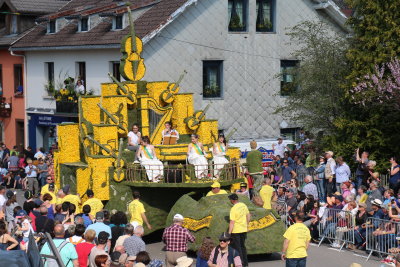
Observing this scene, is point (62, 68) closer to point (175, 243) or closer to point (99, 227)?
point (99, 227)

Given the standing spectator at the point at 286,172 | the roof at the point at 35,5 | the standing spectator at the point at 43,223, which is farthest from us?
the roof at the point at 35,5

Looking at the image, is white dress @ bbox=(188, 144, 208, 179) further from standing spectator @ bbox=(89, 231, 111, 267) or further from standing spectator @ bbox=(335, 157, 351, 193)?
standing spectator @ bbox=(89, 231, 111, 267)

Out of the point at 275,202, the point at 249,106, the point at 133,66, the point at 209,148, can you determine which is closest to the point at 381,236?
the point at 275,202

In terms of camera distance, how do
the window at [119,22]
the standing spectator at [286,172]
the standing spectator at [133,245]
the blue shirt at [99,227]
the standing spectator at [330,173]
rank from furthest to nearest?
the window at [119,22]
the standing spectator at [286,172]
the standing spectator at [330,173]
the blue shirt at [99,227]
the standing spectator at [133,245]

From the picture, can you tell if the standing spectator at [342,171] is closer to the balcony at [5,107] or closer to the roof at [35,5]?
the balcony at [5,107]

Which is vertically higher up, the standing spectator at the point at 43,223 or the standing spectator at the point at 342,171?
the standing spectator at the point at 342,171

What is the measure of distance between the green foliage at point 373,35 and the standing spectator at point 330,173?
95.6 inches

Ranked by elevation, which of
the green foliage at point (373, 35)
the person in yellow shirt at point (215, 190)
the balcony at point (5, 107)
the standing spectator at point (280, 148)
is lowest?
the person in yellow shirt at point (215, 190)

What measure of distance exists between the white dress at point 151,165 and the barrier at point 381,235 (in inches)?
202

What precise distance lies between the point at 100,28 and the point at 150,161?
611 inches

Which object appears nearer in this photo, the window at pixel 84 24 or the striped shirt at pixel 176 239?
the striped shirt at pixel 176 239

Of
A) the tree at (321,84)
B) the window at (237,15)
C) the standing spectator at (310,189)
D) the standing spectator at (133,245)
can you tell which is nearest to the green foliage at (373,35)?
the tree at (321,84)

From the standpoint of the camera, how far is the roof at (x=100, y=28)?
34.0 m

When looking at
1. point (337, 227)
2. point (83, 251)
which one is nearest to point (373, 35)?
point (337, 227)
